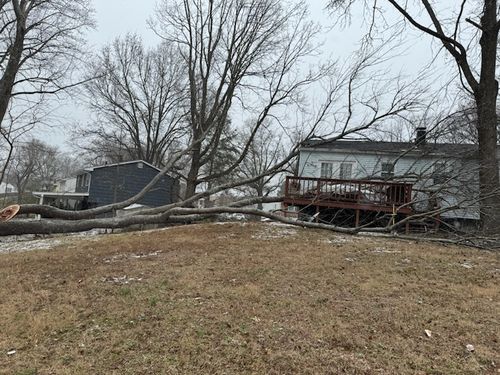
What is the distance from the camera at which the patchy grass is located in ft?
10.5

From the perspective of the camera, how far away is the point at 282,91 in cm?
1383

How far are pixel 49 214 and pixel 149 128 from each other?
89.6 feet

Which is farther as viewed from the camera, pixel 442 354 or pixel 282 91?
pixel 282 91

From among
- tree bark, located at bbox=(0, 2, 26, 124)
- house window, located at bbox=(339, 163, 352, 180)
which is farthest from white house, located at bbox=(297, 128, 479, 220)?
tree bark, located at bbox=(0, 2, 26, 124)

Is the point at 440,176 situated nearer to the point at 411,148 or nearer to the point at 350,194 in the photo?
the point at 411,148

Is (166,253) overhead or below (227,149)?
below

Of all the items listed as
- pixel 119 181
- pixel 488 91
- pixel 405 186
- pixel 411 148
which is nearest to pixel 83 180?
pixel 119 181

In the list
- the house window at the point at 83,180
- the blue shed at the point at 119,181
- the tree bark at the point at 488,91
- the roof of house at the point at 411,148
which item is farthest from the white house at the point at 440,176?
the house window at the point at 83,180

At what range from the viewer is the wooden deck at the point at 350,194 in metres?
11.8

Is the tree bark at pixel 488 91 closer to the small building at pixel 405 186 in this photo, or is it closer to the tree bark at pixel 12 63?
the small building at pixel 405 186

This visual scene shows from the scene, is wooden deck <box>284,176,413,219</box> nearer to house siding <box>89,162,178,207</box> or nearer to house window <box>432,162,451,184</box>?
house window <box>432,162,451,184</box>

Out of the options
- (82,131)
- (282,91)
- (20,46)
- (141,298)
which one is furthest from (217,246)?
(82,131)

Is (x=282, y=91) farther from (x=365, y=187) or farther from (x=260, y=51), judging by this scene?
(x=365, y=187)

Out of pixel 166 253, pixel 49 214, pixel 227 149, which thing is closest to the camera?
pixel 49 214
